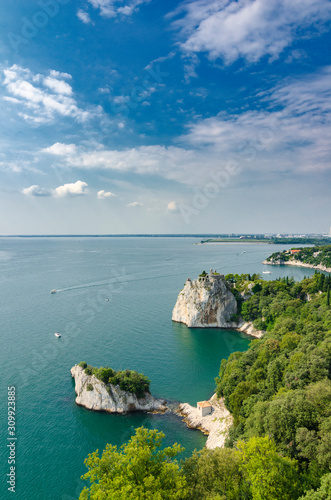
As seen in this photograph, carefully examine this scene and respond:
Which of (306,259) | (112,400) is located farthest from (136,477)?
(306,259)

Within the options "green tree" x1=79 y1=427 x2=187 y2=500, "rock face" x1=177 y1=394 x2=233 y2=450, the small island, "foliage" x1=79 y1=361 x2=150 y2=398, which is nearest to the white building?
"rock face" x1=177 y1=394 x2=233 y2=450

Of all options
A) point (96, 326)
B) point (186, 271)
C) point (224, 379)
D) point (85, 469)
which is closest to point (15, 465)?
point (85, 469)

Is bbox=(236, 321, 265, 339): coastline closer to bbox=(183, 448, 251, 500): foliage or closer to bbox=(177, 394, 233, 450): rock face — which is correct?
bbox=(177, 394, 233, 450): rock face

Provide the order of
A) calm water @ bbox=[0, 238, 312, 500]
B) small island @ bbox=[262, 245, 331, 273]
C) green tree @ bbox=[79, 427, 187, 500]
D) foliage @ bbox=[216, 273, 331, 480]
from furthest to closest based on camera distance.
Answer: small island @ bbox=[262, 245, 331, 273] < calm water @ bbox=[0, 238, 312, 500] < foliage @ bbox=[216, 273, 331, 480] < green tree @ bbox=[79, 427, 187, 500]

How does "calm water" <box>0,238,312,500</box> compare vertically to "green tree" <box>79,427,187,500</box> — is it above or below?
below

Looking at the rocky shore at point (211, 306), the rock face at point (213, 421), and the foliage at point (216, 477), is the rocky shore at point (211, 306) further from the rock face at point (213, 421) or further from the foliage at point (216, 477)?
the foliage at point (216, 477)

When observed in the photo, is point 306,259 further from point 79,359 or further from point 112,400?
point 112,400

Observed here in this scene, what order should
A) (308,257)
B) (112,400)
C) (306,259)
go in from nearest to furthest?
(112,400), (306,259), (308,257)
